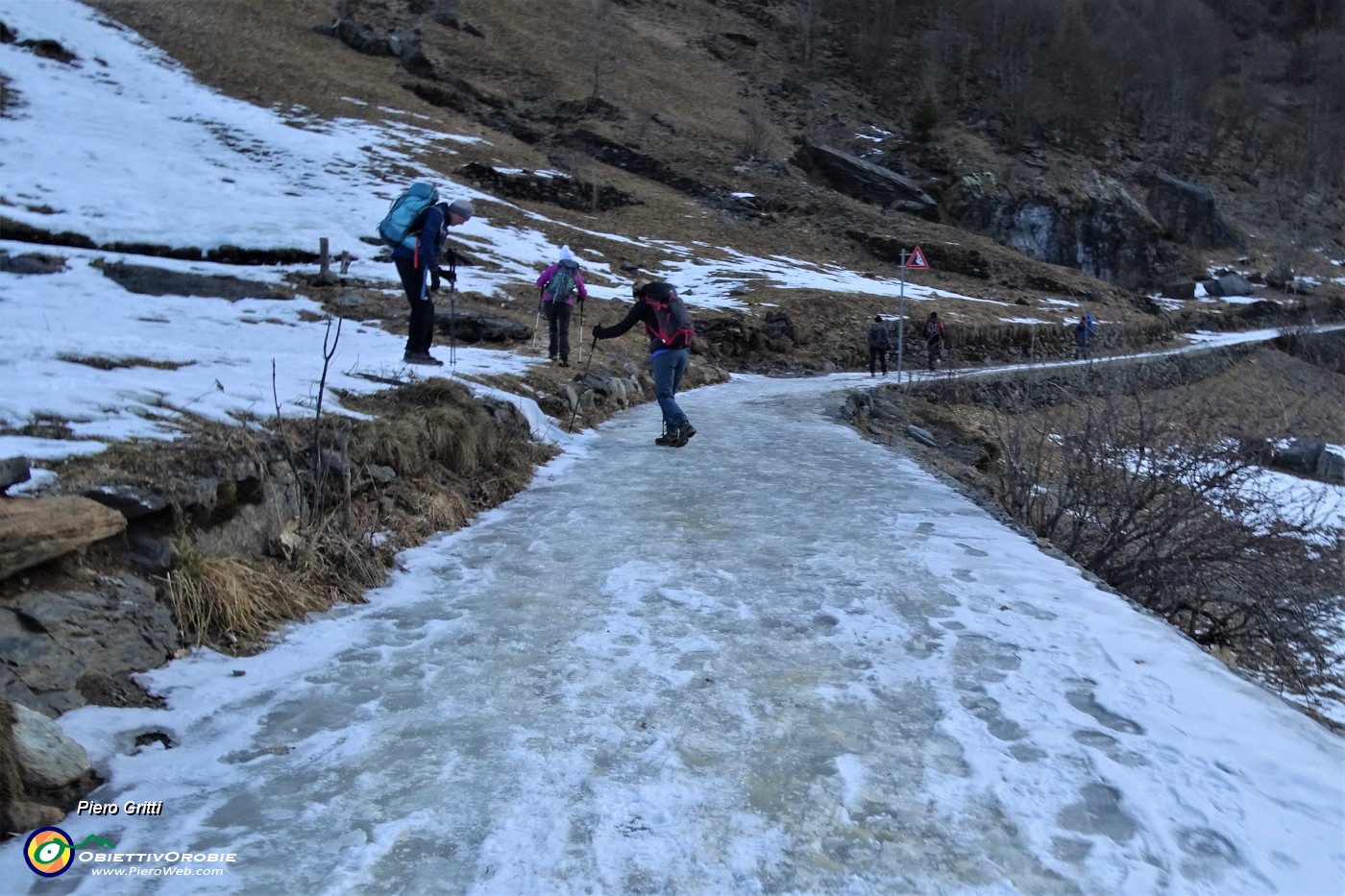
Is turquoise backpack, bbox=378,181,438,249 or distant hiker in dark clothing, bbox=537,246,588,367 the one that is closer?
turquoise backpack, bbox=378,181,438,249

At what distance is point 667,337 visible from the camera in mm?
8859

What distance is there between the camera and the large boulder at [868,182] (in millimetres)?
42938

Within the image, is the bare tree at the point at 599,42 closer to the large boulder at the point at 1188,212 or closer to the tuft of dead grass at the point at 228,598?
the large boulder at the point at 1188,212

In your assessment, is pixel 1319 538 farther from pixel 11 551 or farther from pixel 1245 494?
pixel 11 551

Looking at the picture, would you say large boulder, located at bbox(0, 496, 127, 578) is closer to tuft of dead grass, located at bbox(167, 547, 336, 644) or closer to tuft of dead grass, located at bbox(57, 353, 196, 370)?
tuft of dead grass, located at bbox(167, 547, 336, 644)

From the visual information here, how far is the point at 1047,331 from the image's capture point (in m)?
28.1

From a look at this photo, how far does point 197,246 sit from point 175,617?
14.8 m

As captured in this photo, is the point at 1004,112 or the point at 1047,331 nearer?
the point at 1047,331

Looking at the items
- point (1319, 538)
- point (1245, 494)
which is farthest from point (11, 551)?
point (1319, 538)

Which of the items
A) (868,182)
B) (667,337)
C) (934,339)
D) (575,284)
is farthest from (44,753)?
(868,182)

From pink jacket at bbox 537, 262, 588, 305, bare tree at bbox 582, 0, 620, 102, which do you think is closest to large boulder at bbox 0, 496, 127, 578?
pink jacket at bbox 537, 262, 588, 305

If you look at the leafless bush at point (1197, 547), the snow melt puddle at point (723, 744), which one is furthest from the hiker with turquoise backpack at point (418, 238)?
the leafless bush at point (1197, 547)

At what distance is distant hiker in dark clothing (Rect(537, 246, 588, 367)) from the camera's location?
12094 mm

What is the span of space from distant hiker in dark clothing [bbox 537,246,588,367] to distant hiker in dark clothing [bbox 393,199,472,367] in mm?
2927
